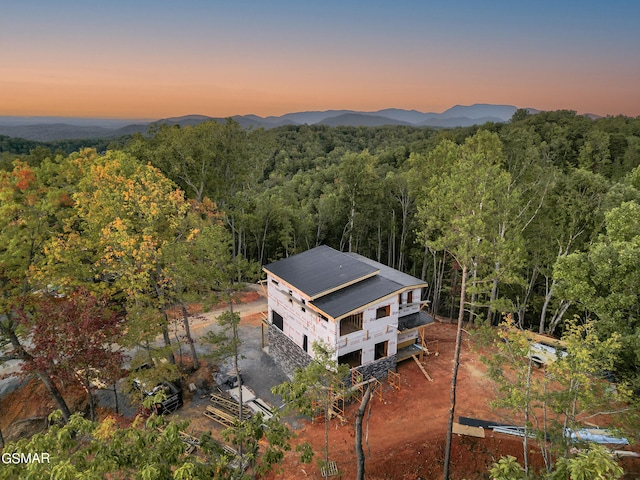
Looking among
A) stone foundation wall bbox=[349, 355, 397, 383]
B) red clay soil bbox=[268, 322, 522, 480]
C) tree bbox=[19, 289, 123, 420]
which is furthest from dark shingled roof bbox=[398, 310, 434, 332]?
tree bbox=[19, 289, 123, 420]

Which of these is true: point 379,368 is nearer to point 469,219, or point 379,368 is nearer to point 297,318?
point 297,318

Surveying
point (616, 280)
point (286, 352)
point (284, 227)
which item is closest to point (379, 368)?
point (286, 352)

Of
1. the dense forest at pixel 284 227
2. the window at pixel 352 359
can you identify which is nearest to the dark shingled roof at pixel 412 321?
the window at pixel 352 359

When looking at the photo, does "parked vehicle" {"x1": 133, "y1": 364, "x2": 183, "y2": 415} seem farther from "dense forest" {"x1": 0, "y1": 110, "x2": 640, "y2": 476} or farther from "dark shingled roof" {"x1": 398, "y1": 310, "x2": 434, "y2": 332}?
"dark shingled roof" {"x1": 398, "y1": 310, "x2": 434, "y2": 332}

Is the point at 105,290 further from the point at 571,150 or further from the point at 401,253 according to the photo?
the point at 571,150

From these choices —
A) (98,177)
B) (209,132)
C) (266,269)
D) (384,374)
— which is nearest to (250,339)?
(266,269)

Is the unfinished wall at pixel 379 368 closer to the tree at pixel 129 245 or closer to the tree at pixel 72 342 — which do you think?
the tree at pixel 129 245
